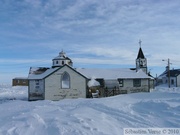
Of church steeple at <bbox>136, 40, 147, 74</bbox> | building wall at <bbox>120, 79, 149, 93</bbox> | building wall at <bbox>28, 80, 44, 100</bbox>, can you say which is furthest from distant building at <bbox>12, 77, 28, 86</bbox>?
building wall at <bbox>120, 79, 149, 93</bbox>

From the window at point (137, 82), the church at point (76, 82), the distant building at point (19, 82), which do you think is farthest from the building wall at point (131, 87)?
the distant building at point (19, 82)

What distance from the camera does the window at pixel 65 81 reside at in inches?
1143

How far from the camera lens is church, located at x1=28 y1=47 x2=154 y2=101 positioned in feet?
94.3

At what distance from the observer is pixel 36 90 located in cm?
2941

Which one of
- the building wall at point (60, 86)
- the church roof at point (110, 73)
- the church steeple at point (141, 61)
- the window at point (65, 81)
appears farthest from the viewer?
the church steeple at point (141, 61)

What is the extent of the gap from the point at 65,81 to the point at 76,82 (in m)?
1.31

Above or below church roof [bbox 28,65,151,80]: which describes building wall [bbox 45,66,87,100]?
below

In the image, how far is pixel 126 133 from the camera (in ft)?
29.7

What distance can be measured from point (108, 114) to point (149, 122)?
2.18 meters

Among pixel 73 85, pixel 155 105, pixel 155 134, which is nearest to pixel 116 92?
pixel 73 85

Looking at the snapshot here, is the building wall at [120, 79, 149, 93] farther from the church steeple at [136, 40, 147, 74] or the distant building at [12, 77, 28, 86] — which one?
the distant building at [12, 77, 28, 86]

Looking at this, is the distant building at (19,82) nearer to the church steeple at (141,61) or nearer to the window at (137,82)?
the church steeple at (141,61)

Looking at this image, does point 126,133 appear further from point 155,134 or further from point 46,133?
point 46,133

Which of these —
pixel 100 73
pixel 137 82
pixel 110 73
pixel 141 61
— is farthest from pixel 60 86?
pixel 141 61
